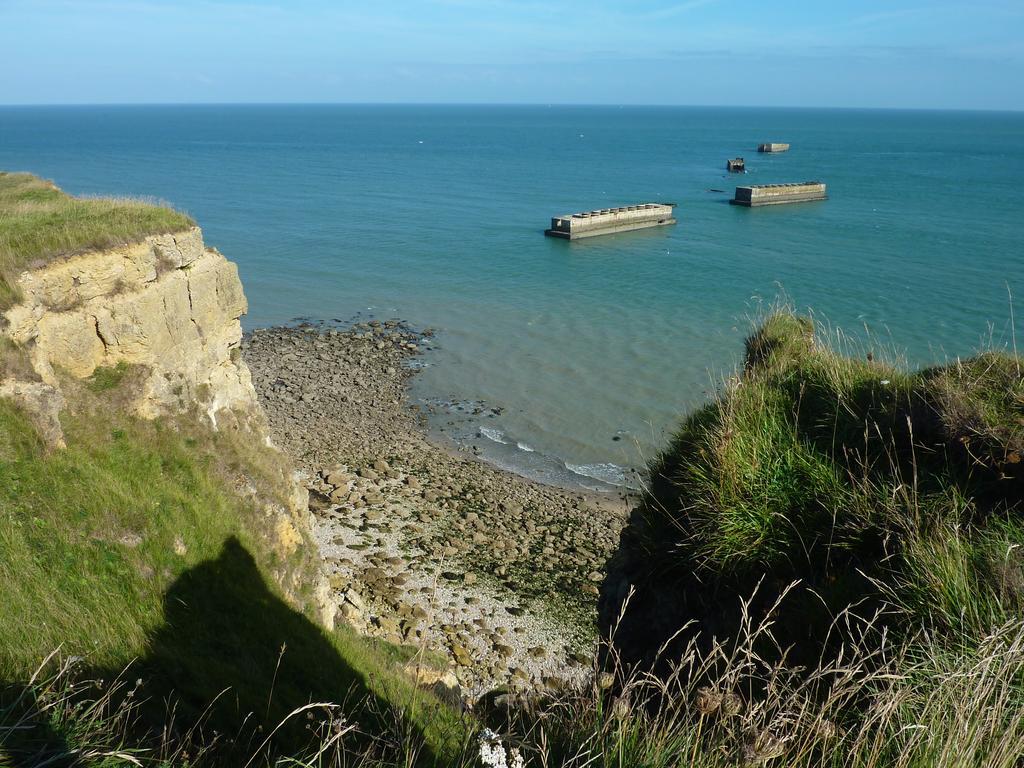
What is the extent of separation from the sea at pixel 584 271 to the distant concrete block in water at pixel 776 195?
76.6 inches

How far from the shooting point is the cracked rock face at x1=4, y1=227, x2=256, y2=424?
11.1 meters

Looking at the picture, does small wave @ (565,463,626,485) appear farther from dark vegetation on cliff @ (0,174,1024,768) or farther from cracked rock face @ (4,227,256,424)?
dark vegetation on cliff @ (0,174,1024,768)

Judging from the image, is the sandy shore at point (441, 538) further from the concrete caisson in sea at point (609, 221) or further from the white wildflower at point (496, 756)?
the concrete caisson in sea at point (609, 221)

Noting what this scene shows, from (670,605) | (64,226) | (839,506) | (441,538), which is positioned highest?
(64,226)

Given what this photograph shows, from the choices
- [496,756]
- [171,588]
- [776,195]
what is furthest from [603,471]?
[776,195]

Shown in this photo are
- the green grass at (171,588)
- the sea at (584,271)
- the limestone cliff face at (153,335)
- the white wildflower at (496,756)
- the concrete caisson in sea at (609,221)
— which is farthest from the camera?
the concrete caisson in sea at (609,221)

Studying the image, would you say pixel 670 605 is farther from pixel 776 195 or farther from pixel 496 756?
pixel 776 195

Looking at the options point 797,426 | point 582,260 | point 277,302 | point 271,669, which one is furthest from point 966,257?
point 271,669

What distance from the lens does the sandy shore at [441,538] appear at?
14961 millimetres

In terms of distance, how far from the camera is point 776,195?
76.4m

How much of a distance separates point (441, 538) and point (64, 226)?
441 inches

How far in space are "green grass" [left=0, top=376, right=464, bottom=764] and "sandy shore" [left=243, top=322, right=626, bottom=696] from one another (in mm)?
2004

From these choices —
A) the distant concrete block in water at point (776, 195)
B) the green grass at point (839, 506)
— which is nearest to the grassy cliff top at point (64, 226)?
the green grass at point (839, 506)

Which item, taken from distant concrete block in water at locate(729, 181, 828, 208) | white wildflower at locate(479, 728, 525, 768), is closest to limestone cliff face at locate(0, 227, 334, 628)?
white wildflower at locate(479, 728, 525, 768)
